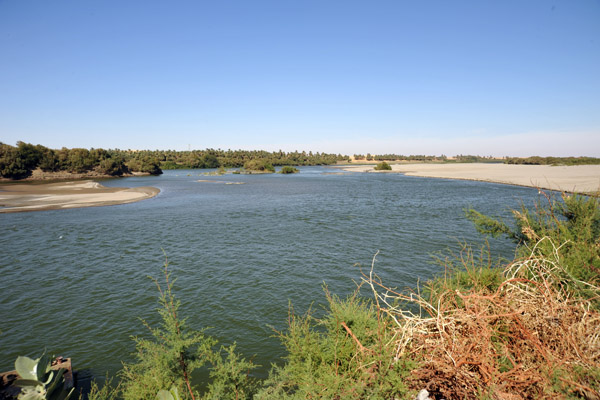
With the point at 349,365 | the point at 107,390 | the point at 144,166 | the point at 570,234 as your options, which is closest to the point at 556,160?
the point at 570,234

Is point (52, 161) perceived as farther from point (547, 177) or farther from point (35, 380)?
point (547, 177)

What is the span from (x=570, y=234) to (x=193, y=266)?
17.0 m

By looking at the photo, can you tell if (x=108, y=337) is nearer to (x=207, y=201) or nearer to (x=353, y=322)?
(x=353, y=322)


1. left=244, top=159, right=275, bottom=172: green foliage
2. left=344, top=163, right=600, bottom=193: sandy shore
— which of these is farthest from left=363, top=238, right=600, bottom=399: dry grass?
left=244, top=159, right=275, bottom=172: green foliage

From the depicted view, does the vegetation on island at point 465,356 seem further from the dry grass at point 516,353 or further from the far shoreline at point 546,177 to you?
the far shoreline at point 546,177

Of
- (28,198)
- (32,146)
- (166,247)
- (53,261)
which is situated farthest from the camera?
(32,146)

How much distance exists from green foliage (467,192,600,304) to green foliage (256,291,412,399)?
14.2 ft

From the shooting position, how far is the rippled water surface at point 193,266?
1095 centimetres

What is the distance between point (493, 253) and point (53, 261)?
2719 cm

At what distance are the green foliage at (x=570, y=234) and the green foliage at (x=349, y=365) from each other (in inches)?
170

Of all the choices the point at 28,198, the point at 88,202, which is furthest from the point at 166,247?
the point at 28,198

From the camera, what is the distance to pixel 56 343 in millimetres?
10312

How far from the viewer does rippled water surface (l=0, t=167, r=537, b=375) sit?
11.0 m

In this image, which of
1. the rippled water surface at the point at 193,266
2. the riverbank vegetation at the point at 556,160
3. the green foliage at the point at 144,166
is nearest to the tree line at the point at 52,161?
the green foliage at the point at 144,166
